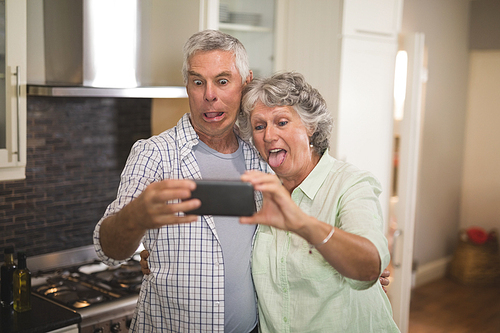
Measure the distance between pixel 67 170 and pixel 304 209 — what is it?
61.9 inches

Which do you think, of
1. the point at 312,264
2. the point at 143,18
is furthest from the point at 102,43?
the point at 312,264

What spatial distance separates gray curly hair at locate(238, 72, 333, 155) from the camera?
150 centimetres

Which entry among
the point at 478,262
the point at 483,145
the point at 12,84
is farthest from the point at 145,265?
the point at 483,145

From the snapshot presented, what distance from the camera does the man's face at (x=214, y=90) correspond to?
1571 mm

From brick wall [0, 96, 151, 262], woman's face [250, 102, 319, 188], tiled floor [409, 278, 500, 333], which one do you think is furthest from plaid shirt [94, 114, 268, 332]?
tiled floor [409, 278, 500, 333]

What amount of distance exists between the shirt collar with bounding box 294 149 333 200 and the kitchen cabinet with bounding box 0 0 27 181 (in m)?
1.22

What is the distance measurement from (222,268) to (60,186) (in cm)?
142

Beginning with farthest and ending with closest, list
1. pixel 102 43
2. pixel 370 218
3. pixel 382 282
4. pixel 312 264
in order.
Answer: pixel 102 43 < pixel 382 282 < pixel 312 264 < pixel 370 218

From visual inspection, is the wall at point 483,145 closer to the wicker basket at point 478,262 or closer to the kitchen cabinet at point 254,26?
the wicker basket at point 478,262

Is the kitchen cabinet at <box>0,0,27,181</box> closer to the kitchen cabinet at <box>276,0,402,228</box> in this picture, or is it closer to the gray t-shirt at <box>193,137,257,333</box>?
the gray t-shirt at <box>193,137,257,333</box>

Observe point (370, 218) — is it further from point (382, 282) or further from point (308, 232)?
point (382, 282)

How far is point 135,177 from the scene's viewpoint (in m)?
1.38

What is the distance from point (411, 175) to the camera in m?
3.16

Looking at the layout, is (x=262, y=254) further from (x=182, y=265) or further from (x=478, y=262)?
(x=478, y=262)
